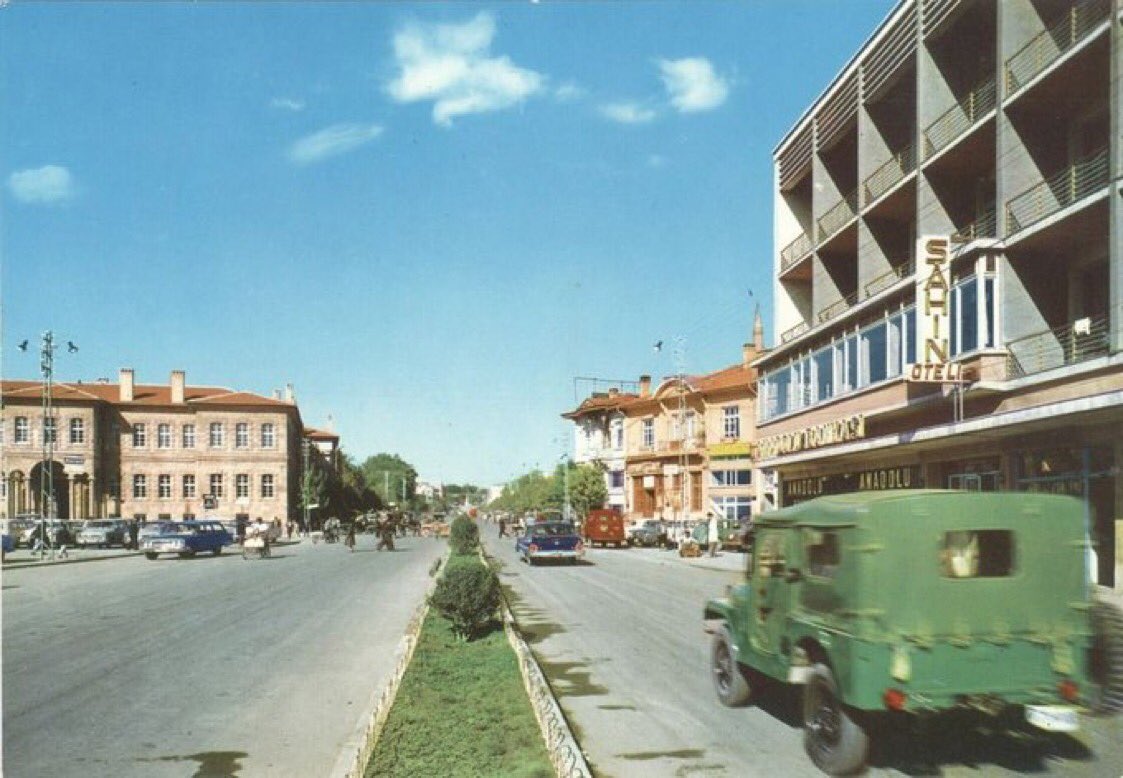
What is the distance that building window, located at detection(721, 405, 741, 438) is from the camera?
61.2 meters

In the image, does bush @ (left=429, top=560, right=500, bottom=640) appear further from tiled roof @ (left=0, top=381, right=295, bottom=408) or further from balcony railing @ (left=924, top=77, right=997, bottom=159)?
tiled roof @ (left=0, top=381, right=295, bottom=408)

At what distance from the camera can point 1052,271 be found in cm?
2139

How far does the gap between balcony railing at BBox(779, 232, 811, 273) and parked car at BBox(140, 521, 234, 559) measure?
27.7 meters

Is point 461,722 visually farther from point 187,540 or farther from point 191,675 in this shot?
point 187,540

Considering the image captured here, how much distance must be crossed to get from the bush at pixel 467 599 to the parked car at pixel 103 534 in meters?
43.9

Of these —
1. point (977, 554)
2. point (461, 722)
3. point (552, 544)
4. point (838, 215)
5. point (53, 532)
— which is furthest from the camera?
point (53, 532)

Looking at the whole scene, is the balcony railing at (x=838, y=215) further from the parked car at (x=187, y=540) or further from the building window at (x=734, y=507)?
the parked car at (x=187, y=540)

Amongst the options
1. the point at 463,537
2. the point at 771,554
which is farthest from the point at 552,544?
the point at 771,554

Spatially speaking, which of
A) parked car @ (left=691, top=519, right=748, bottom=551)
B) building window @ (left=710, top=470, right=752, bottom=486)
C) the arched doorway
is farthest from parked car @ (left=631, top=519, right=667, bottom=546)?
the arched doorway

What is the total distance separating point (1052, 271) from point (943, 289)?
92.7 inches

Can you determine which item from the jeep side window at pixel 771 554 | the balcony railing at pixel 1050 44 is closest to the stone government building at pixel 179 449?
the balcony railing at pixel 1050 44

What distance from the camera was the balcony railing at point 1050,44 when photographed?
62.0ft

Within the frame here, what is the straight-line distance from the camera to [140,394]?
80.0 m

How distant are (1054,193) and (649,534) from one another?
33.8 metres
